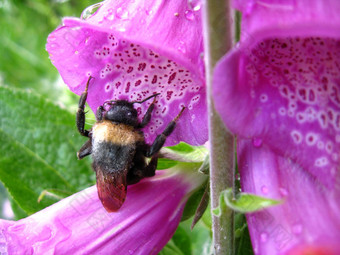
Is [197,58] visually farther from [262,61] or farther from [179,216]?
[179,216]

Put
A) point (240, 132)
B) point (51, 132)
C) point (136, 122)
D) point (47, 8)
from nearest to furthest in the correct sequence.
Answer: point (240, 132) → point (136, 122) → point (51, 132) → point (47, 8)

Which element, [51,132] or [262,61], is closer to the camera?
[262,61]

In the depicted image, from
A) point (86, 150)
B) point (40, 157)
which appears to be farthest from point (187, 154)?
point (40, 157)

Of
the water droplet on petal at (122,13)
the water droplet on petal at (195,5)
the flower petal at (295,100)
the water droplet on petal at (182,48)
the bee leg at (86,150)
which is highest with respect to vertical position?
the water droplet on petal at (195,5)

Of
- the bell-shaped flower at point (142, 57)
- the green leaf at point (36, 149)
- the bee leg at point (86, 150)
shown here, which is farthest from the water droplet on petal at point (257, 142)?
the green leaf at point (36, 149)

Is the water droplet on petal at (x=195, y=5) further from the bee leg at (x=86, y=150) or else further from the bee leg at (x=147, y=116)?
the bee leg at (x=86, y=150)

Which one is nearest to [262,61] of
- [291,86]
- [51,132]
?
[291,86]

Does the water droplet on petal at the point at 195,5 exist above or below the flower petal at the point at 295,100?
above
